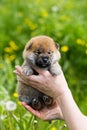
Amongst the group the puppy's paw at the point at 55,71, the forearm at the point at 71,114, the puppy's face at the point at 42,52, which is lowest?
the forearm at the point at 71,114

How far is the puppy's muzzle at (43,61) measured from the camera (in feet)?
11.2

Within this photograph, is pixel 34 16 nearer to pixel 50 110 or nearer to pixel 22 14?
pixel 22 14

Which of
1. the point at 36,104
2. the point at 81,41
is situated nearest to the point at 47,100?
the point at 36,104

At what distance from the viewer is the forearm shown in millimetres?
3335

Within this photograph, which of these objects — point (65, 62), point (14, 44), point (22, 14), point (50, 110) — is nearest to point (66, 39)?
point (65, 62)

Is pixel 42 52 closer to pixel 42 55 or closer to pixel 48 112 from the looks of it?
pixel 42 55

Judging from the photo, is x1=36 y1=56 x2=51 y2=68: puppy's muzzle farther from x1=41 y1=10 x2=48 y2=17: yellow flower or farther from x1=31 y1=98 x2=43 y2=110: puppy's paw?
x1=41 y1=10 x2=48 y2=17: yellow flower

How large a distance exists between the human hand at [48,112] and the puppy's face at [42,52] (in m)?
0.40

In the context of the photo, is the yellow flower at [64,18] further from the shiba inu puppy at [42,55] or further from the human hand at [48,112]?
the shiba inu puppy at [42,55]

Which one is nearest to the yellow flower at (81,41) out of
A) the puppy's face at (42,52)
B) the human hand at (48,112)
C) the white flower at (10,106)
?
the white flower at (10,106)

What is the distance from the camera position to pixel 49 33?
697 centimetres

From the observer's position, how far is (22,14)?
777 cm

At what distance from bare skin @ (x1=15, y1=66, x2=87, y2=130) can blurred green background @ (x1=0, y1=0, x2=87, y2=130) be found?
1.92 meters

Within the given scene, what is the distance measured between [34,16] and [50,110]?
13.3ft
